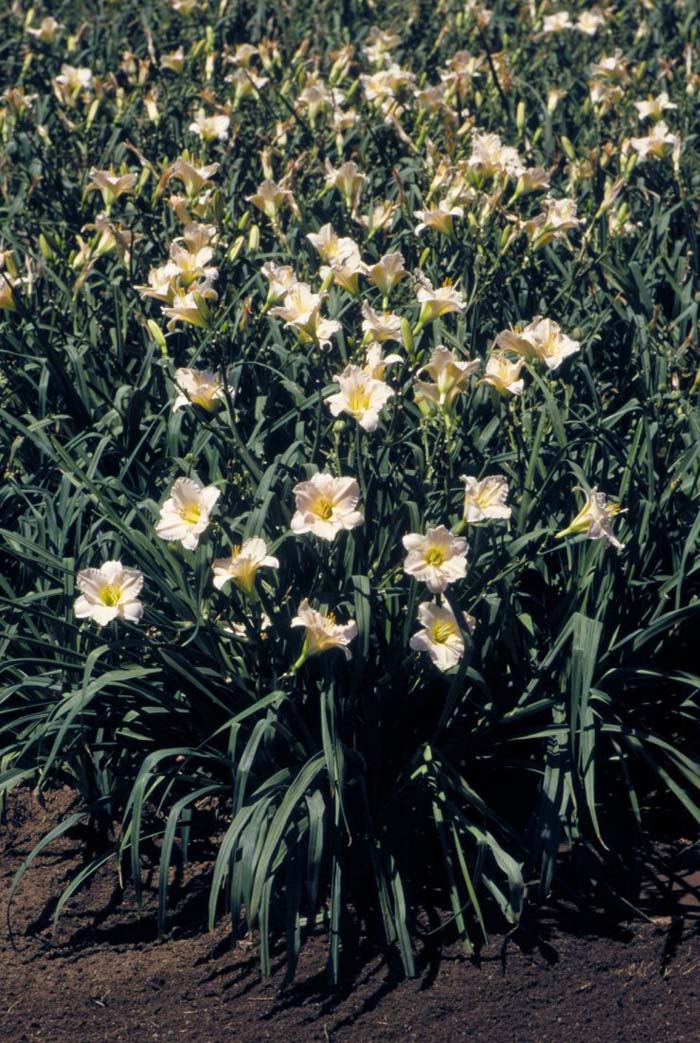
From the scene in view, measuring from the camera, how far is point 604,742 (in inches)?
103

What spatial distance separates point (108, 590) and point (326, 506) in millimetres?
444

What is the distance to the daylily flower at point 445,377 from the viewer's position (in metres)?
2.34

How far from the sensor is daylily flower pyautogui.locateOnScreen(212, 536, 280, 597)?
2.14 m

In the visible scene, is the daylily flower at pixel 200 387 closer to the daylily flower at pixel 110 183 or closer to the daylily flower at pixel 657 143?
the daylily flower at pixel 110 183

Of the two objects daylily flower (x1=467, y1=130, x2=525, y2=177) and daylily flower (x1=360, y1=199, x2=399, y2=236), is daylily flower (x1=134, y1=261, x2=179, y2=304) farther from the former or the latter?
daylily flower (x1=467, y1=130, x2=525, y2=177)

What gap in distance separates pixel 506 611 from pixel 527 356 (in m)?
0.55

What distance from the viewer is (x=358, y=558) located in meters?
2.41

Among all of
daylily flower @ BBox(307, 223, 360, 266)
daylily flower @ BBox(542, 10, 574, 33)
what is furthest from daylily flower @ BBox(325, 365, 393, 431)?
daylily flower @ BBox(542, 10, 574, 33)

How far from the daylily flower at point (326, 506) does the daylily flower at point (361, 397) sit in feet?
0.59

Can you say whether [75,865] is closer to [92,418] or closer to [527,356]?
[92,418]

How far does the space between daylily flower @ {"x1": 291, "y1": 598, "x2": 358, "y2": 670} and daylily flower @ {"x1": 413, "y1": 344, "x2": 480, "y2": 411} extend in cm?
52

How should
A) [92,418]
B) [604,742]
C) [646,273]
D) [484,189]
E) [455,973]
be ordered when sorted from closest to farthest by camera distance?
1. [455,973]
2. [604,742]
3. [92,418]
4. [484,189]
5. [646,273]

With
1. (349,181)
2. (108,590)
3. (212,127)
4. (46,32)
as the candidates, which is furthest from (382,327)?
(46,32)

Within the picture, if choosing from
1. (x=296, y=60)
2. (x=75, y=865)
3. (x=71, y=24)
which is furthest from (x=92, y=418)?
(x=71, y=24)
